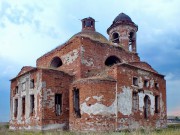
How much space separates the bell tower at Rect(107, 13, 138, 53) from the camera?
25.5 m

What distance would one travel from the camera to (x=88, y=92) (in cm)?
1761

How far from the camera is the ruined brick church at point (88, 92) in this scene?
1753cm

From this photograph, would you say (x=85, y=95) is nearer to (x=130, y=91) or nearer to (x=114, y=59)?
(x=130, y=91)

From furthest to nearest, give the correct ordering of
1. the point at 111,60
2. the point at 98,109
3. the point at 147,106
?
the point at 111,60, the point at 147,106, the point at 98,109

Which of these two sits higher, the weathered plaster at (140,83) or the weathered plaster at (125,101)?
the weathered plaster at (140,83)

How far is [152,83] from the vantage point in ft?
70.4

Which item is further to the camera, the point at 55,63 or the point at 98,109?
the point at 55,63

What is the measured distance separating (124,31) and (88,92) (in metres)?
9.90

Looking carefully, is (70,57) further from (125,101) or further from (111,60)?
(125,101)

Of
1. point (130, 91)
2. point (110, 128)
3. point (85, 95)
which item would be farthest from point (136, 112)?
point (85, 95)

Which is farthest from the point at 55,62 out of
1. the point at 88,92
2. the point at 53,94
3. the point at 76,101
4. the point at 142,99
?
the point at 142,99

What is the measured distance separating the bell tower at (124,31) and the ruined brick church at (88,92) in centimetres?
177

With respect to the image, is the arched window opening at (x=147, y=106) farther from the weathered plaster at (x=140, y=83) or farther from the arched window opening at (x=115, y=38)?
the arched window opening at (x=115, y=38)

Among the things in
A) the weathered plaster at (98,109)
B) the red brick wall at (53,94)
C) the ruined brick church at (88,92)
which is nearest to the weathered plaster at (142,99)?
the ruined brick church at (88,92)
